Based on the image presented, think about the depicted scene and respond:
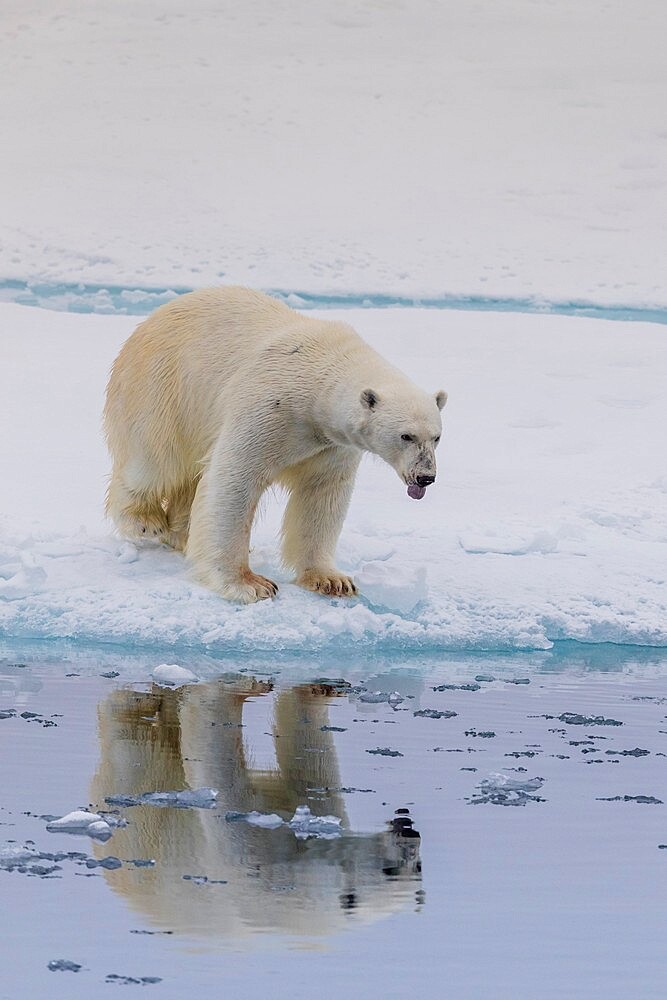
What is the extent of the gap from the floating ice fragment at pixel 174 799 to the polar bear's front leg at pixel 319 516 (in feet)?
7.87

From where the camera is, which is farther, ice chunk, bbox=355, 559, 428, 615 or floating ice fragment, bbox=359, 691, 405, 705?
ice chunk, bbox=355, 559, 428, 615

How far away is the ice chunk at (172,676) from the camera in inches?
208

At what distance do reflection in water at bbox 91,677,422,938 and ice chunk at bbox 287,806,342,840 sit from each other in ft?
0.09

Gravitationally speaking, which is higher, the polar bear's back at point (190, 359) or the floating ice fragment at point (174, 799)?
the polar bear's back at point (190, 359)

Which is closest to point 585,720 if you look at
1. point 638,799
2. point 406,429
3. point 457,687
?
point 457,687

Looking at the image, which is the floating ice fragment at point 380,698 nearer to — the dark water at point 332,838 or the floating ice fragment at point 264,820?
the dark water at point 332,838

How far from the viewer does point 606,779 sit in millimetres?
4188

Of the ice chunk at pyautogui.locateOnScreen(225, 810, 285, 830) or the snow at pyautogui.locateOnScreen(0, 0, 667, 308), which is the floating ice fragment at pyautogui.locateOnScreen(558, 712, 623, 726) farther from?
the snow at pyautogui.locateOnScreen(0, 0, 667, 308)

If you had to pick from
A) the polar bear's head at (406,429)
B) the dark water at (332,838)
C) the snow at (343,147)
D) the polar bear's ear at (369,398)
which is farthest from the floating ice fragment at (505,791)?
the snow at (343,147)

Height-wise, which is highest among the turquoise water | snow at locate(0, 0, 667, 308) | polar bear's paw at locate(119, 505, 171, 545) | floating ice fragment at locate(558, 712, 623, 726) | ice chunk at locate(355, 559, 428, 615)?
snow at locate(0, 0, 667, 308)

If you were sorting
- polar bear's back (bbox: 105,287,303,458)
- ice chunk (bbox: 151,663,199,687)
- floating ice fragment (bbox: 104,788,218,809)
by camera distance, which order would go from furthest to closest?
polar bear's back (bbox: 105,287,303,458), ice chunk (bbox: 151,663,199,687), floating ice fragment (bbox: 104,788,218,809)

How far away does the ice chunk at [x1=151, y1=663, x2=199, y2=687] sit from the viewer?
528cm

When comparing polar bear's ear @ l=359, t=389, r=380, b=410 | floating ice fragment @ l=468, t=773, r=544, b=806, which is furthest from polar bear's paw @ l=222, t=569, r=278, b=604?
floating ice fragment @ l=468, t=773, r=544, b=806

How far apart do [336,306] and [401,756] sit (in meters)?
11.0
